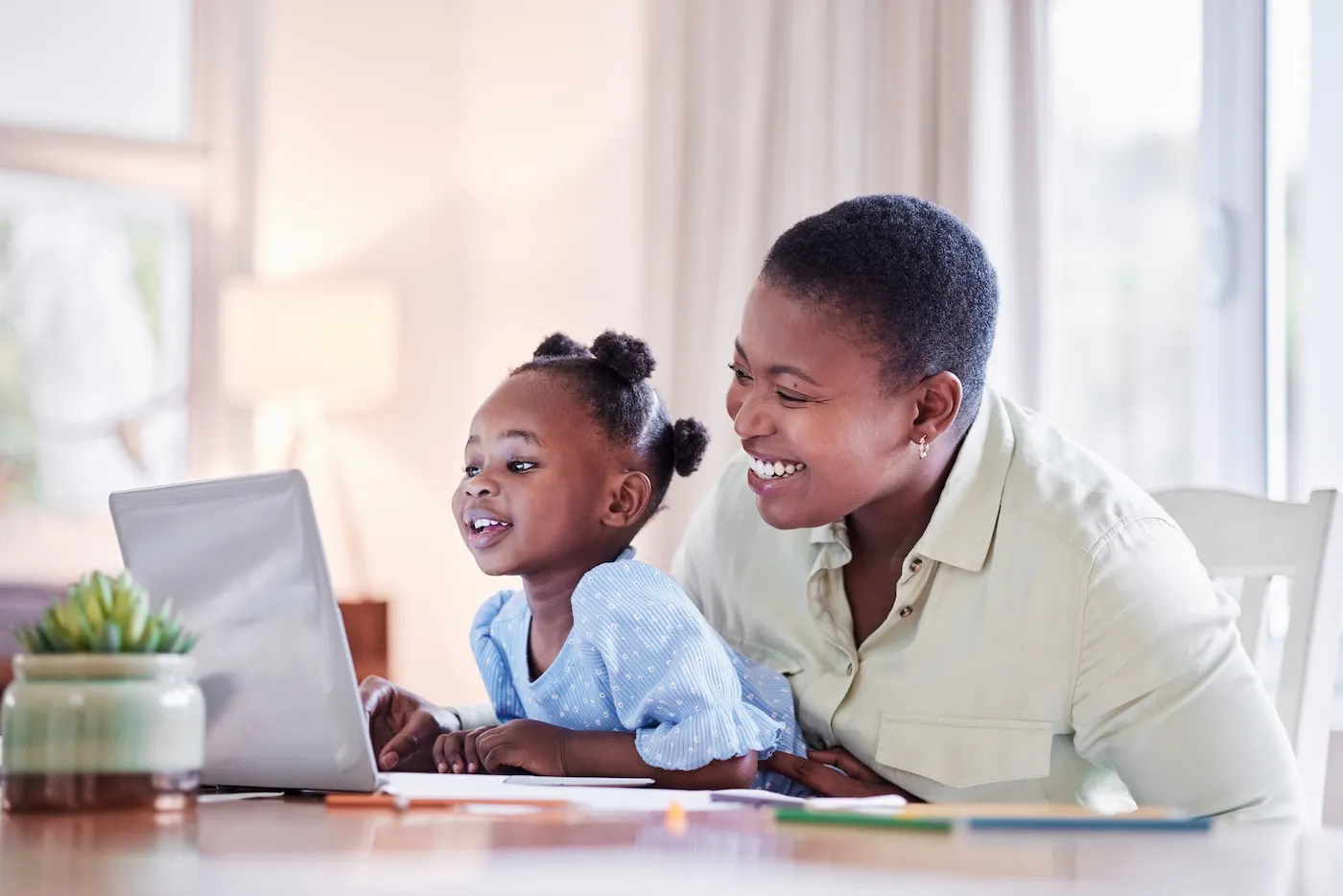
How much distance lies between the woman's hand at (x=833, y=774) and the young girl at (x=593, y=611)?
0.02m

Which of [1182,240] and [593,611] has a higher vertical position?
[1182,240]

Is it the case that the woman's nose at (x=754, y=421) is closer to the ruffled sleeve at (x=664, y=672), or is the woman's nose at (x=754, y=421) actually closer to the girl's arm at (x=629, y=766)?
the ruffled sleeve at (x=664, y=672)

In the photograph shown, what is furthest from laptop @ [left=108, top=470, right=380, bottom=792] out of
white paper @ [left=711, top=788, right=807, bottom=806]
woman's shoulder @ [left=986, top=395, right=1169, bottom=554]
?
woman's shoulder @ [left=986, top=395, right=1169, bottom=554]

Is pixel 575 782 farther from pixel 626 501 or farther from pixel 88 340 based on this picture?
pixel 88 340

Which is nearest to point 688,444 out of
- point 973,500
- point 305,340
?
point 973,500

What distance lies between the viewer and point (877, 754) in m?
1.44

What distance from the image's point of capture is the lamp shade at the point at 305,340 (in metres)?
3.35

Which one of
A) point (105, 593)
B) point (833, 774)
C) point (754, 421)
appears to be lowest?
point (833, 774)

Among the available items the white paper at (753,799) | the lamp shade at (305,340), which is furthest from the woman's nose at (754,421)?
the lamp shade at (305,340)

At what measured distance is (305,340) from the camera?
3.35m

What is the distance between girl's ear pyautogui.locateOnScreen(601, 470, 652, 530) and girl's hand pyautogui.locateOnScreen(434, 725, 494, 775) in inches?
13.0

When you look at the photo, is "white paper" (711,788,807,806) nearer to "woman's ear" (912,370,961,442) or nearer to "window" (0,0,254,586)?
"woman's ear" (912,370,961,442)

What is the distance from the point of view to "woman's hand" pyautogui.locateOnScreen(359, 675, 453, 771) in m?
1.39

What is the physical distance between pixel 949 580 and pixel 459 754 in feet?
1.62
